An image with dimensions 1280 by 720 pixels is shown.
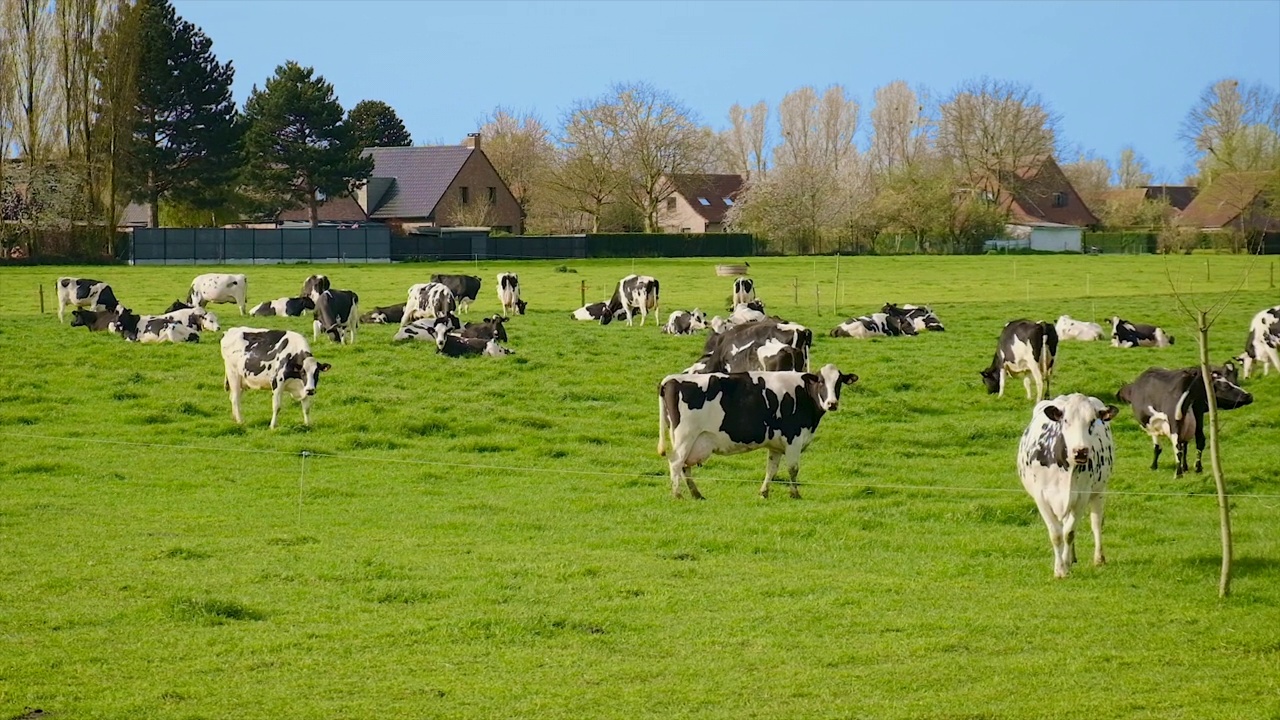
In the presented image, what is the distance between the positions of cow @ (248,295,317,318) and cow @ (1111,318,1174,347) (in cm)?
1982

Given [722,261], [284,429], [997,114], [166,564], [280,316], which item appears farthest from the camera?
[997,114]

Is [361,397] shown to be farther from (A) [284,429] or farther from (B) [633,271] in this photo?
(B) [633,271]

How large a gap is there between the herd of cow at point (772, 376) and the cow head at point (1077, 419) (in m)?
0.01

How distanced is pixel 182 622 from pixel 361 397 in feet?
38.8

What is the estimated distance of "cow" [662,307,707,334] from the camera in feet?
107

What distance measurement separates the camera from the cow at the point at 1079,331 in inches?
1258

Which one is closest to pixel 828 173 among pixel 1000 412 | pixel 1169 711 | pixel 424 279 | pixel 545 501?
pixel 424 279

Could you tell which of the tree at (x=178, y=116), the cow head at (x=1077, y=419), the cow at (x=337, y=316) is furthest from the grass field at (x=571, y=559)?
the tree at (x=178, y=116)

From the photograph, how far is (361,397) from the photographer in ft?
72.8

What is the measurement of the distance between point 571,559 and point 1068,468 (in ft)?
14.3

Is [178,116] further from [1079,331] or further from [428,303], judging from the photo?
[1079,331]

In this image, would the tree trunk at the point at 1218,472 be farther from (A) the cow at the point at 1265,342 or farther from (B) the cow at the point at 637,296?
(B) the cow at the point at 637,296

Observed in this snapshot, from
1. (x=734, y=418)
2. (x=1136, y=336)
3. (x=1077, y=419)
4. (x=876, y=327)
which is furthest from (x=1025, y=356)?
(x=1077, y=419)

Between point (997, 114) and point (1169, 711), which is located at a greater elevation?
point (997, 114)
